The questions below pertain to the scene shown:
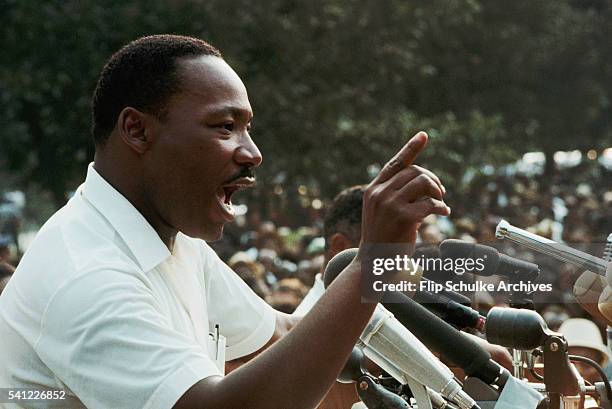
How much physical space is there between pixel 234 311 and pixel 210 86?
834 millimetres

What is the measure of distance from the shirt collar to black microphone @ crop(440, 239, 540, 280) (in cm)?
73

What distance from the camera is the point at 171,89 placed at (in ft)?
8.59

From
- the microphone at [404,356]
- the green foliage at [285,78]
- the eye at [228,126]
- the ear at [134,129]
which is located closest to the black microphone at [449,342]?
the microphone at [404,356]

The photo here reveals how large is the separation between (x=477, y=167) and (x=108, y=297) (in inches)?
840

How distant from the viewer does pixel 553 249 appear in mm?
2625

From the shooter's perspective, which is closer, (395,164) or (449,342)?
(395,164)

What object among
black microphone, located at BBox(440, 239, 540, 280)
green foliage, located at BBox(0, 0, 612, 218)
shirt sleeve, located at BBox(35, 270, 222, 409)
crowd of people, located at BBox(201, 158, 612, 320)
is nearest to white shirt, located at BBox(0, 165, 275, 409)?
shirt sleeve, located at BBox(35, 270, 222, 409)

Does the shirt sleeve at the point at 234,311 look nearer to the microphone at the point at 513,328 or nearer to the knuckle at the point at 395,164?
the microphone at the point at 513,328

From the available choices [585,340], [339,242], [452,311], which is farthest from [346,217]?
[452,311]

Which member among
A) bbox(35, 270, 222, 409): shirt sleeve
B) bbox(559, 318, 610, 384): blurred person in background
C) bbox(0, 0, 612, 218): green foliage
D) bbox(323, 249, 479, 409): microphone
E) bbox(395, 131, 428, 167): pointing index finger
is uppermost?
bbox(0, 0, 612, 218): green foliage

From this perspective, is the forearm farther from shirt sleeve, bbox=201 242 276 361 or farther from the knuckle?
shirt sleeve, bbox=201 242 276 361

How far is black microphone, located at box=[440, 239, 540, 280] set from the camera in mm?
2896

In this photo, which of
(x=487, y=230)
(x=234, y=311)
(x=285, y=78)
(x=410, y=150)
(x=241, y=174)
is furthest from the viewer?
(x=285, y=78)

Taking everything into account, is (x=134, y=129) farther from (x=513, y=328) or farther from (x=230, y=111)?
(x=513, y=328)
